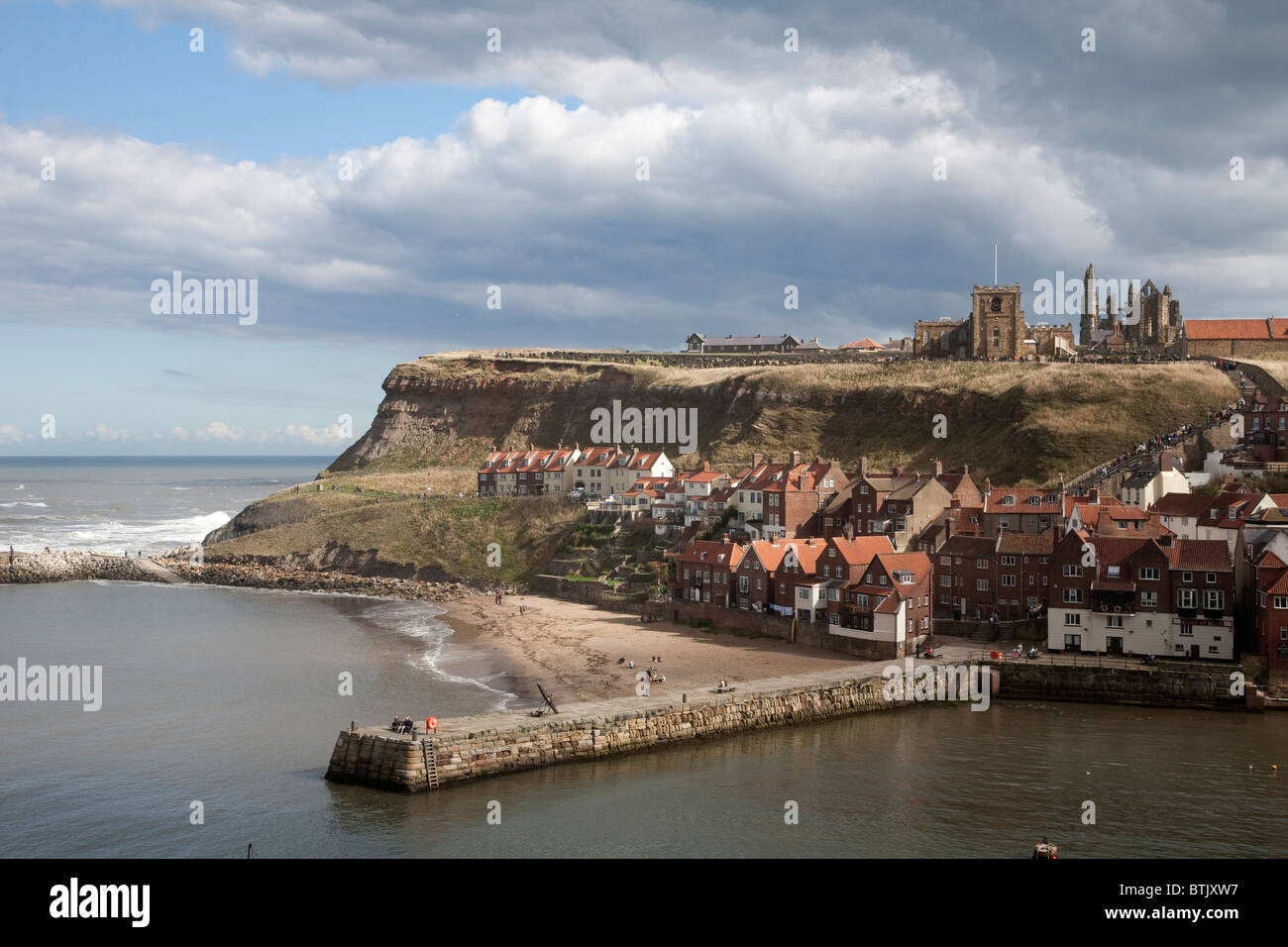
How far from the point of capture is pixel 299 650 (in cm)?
6103

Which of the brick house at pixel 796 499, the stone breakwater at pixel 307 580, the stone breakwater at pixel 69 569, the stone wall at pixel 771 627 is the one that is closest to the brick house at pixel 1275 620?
the stone wall at pixel 771 627

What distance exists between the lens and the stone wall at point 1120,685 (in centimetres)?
4916

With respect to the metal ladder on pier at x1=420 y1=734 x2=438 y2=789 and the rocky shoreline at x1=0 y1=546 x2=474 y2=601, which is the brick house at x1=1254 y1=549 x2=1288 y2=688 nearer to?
the metal ladder on pier at x1=420 y1=734 x2=438 y2=789

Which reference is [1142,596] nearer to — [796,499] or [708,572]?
[708,572]

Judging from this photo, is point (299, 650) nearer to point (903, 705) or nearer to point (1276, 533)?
point (903, 705)

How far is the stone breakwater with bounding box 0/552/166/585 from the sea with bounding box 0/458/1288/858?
128 ft

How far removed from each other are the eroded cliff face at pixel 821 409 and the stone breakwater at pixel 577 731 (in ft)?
153

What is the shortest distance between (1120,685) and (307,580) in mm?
64079

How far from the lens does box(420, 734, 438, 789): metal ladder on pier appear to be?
37.1 metres

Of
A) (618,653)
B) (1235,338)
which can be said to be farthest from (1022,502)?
(1235,338)

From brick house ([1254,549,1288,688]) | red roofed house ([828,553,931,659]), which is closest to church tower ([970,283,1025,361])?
red roofed house ([828,553,931,659])

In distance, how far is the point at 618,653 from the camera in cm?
5841

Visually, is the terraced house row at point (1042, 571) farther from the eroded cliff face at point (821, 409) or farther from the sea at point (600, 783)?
the eroded cliff face at point (821, 409)
